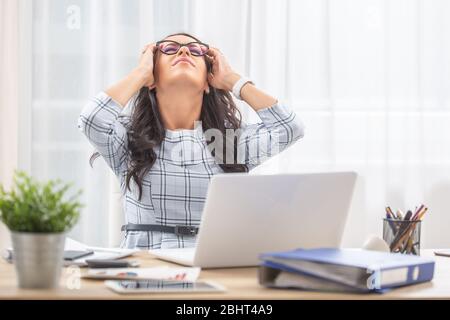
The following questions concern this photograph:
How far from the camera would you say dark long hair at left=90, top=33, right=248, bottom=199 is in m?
2.05

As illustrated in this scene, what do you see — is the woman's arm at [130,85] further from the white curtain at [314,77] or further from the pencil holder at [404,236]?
the white curtain at [314,77]

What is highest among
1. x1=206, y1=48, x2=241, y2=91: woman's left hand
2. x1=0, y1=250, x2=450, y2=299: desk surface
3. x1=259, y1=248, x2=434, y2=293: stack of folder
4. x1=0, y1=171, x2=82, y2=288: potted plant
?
x1=206, y1=48, x2=241, y2=91: woman's left hand

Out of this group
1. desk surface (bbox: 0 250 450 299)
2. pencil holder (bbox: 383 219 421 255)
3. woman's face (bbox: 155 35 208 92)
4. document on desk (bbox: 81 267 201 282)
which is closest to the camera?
desk surface (bbox: 0 250 450 299)

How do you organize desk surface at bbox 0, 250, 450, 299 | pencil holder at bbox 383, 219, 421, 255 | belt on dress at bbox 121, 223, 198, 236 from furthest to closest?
belt on dress at bbox 121, 223, 198, 236, pencil holder at bbox 383, 219, 421, 255, desk surface at bbox 0, 250, 450, 299

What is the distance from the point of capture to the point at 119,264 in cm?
136

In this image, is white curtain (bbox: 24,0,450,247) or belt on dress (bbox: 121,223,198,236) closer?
belt on dress (bbox: 121,223,198,236)

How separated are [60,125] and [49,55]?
305 mm

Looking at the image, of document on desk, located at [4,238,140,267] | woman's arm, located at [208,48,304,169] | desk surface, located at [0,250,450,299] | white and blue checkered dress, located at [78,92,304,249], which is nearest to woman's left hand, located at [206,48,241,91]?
woman's arm, located at [208,48,304,169]

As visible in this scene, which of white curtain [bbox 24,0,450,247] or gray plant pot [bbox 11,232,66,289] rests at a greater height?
white curtain [bbox 24,0,450,247]

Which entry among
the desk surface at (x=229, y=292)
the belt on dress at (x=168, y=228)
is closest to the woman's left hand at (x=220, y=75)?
the belt on dress at (x=168, y=228)

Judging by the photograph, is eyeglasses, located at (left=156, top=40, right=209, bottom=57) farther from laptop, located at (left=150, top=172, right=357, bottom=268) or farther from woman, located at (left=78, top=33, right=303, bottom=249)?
laptop, located at (left=150, top=172, right=357, bottom=268)

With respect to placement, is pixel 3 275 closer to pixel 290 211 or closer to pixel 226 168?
pixel 290 211

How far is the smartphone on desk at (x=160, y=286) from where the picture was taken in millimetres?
1118
